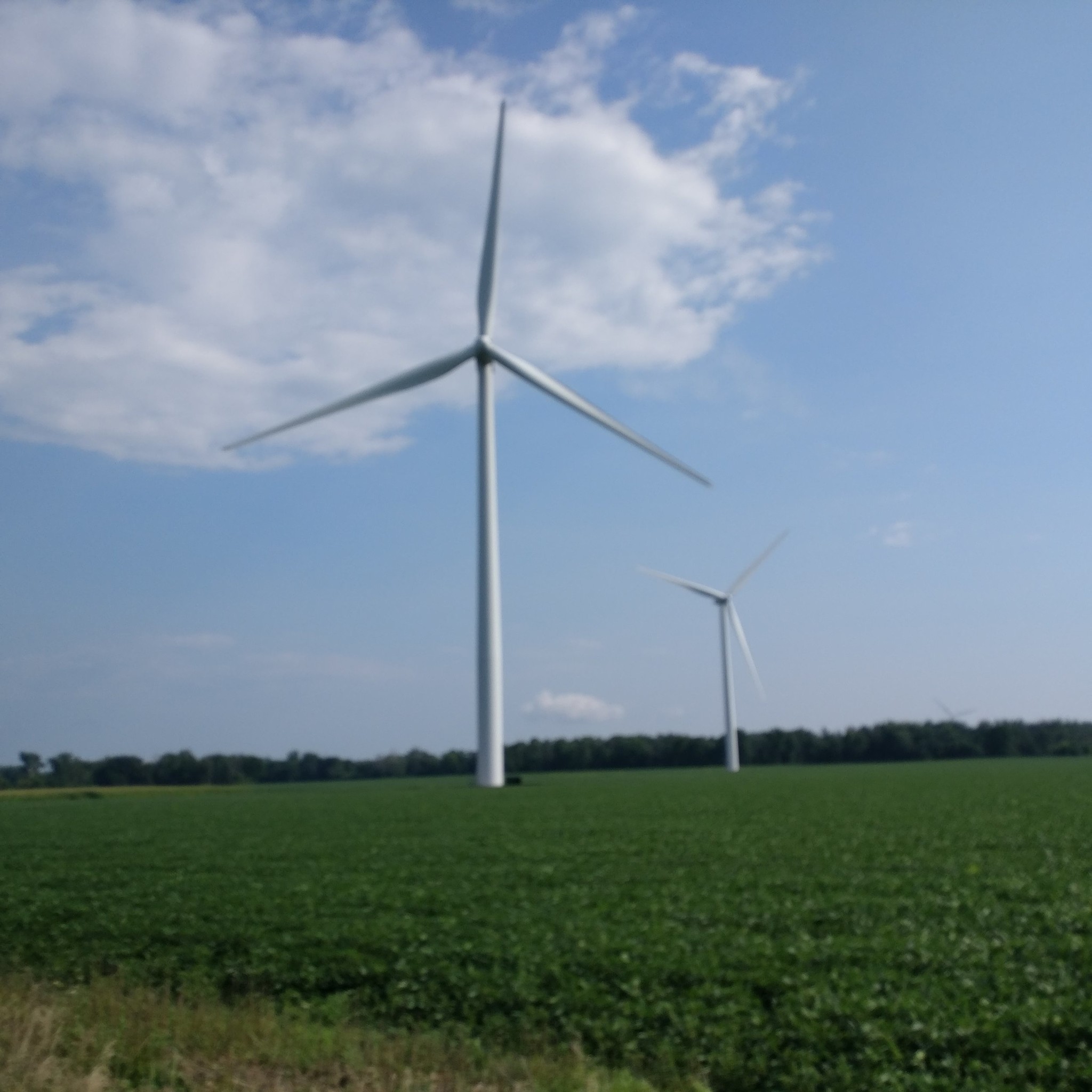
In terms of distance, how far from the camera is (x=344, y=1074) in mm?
11320

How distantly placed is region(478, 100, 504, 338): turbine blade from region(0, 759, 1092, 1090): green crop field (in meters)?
27.6

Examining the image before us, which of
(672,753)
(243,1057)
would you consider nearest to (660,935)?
(243,1057)

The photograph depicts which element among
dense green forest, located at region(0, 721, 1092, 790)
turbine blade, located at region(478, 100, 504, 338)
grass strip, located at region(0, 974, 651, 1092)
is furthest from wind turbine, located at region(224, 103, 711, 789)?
dense green forest, located at region(0, 721, 1092, 790)

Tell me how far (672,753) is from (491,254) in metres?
119

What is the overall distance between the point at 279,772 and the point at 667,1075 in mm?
155362

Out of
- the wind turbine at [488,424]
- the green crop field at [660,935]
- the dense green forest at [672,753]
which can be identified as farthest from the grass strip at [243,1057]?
the dense green forest at [672,753]

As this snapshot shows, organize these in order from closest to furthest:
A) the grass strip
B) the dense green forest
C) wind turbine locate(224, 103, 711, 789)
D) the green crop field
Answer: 1. the grass strip
2. the green crop field
3. wind turbine locate(224, 103, 711, 789)
4. the dense green forest

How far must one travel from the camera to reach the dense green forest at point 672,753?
156750 mm

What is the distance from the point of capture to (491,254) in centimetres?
5462

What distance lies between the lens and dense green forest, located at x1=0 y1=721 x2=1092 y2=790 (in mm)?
156750

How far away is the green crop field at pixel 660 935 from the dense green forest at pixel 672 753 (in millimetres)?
125070

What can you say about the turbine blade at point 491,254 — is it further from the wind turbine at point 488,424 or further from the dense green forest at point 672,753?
the dense green forest at point 672,753

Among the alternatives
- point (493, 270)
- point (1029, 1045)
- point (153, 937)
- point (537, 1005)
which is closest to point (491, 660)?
point (493, 270)

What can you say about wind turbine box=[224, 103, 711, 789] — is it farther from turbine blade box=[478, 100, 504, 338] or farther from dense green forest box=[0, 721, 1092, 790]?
dense green forest box=[0, 721, 1092, 790]
